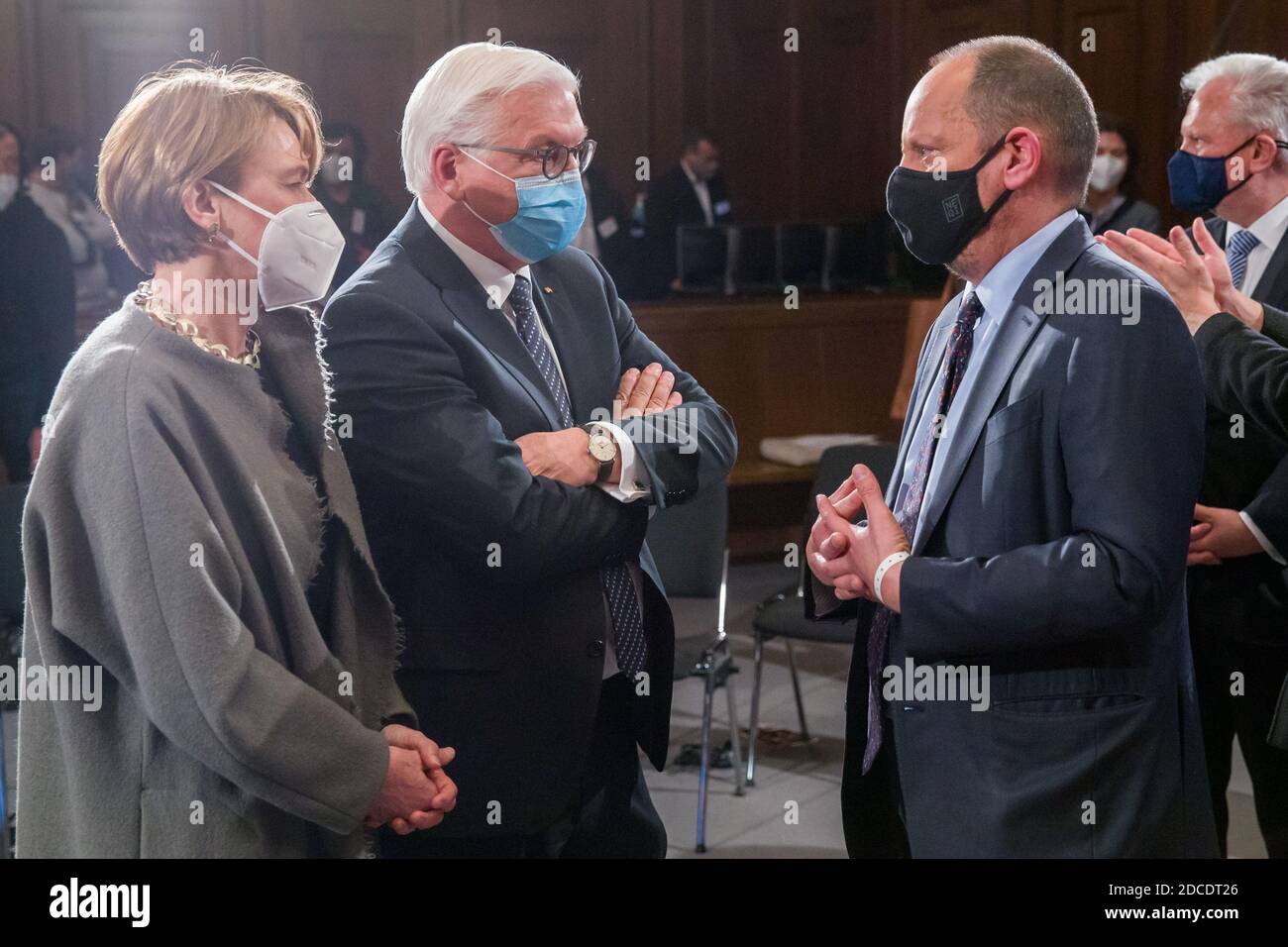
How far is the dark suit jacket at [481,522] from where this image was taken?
6.00ft

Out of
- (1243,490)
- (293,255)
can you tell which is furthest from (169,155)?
(1243,490)

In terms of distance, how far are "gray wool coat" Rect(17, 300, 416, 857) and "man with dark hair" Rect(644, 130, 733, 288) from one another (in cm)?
650

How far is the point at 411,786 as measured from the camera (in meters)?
1.71

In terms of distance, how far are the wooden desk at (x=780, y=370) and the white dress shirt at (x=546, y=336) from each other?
3.18 meters

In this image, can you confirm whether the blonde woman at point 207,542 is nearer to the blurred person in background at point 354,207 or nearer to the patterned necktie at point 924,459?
the patterned necktie at point 924,459

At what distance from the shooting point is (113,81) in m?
7.39

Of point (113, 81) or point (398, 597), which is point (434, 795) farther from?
point (113, 81)

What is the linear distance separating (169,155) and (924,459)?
1.06 meters

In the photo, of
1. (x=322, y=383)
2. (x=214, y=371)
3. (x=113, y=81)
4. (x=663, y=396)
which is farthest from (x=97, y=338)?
(x=113, y=81)

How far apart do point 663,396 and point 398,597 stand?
497 mm

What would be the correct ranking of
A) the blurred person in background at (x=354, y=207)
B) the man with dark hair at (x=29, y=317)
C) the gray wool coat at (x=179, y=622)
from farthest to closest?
the blurred person in background at (x=354, y=207) → the man with dark hair at (x=29, y=317) → the gray wool coat at (x=179, y=622)

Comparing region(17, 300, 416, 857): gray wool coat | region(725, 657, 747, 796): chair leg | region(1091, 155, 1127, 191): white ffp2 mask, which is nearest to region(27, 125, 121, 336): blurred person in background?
region(725, 657, 747, 796): chair leg

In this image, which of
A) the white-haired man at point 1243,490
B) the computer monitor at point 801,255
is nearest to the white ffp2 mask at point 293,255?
the white-haired man at point 1243,490

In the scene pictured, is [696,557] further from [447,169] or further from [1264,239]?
[447,169]
